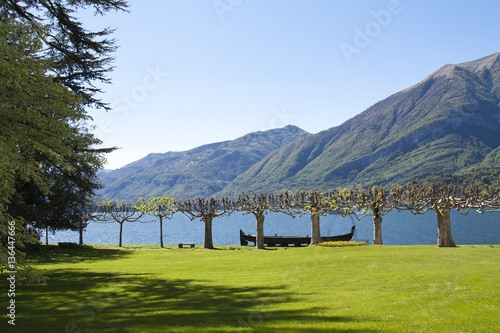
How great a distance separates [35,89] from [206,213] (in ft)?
117

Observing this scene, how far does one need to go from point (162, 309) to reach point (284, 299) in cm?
404

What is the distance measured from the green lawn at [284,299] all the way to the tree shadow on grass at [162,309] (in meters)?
0.03

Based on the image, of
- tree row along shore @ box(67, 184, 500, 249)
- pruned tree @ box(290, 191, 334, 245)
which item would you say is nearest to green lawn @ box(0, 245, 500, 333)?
tree row along shore @ box(67, 184, 500, 249)

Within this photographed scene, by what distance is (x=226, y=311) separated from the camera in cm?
1057

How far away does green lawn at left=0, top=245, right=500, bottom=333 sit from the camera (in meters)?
8.79

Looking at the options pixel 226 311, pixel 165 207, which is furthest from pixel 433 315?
pixel 165 207

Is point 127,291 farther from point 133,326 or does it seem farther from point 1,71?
point 1,71

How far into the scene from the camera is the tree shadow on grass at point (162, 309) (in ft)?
28.7

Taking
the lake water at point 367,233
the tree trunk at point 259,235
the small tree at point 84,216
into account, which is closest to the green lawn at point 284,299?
the tree trunk at point 259,235

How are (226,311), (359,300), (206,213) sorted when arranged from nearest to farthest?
(226,311) < (359,300) < (206,213)

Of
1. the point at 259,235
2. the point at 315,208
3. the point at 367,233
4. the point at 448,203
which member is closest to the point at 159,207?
the point at 259,235

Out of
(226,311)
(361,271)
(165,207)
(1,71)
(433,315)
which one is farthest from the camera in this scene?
(165,207)

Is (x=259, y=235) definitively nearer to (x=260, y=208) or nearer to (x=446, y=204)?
(x=260, y=208)

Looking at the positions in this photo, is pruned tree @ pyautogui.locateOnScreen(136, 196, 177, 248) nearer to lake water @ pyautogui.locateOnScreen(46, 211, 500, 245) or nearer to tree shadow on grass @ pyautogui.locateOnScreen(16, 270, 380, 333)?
lake water @ pyautogui.locateOnScreen(46, 211, 500, 245)
